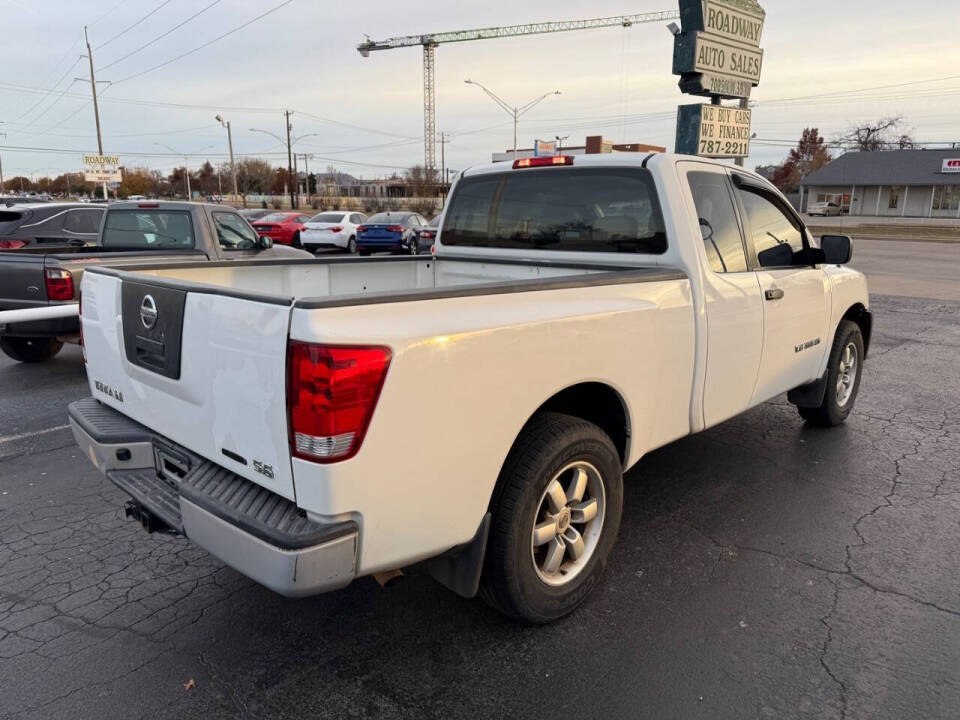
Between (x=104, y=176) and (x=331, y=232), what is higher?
(x=104, y=176)

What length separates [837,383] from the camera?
561 centimetres

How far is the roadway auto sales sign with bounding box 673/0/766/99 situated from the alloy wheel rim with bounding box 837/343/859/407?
8207 mm

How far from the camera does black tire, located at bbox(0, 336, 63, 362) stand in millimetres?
7926

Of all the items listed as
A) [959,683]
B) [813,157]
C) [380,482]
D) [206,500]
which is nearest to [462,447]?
[380,482]

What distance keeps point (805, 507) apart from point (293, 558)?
10.9 feet

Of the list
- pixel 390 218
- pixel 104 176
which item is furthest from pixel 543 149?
pixel 104 176

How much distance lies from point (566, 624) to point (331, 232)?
2255 cm

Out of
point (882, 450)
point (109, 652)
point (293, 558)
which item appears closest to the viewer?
point (293, 558)

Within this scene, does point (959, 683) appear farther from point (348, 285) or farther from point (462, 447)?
point (348, 285)

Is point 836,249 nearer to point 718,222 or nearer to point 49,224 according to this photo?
point 718,222

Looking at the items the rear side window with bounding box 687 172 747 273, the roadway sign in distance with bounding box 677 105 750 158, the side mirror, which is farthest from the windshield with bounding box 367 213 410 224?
the rear side window with bounding box 687 172 747 273

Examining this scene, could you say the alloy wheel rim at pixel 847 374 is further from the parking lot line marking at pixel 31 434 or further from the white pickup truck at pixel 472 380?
the parking lot line marking at pixel 31 434

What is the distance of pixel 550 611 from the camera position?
299 cm

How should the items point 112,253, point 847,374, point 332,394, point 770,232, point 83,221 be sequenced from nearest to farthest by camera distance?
point 332,394
point 770,232
point 847,374
point 112,253
point 83,221
